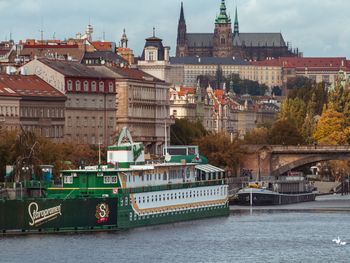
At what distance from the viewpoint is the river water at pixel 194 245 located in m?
80.9

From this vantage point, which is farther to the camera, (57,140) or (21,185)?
(57,140)

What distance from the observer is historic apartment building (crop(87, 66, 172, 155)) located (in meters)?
145

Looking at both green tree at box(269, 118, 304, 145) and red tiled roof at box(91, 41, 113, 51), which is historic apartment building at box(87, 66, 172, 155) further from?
red tiled roof at box(91, 41, 113, 51)

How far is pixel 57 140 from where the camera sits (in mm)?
129750

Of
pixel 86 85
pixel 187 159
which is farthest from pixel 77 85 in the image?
pixel 187 159

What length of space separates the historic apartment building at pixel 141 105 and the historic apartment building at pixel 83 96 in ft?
9.52

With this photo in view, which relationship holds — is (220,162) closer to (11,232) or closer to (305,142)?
(305,142)

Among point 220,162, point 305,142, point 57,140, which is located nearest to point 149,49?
point 305,142

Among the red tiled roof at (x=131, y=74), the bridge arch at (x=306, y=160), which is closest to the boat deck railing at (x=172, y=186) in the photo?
the bridge arch at (x=306, y=160)

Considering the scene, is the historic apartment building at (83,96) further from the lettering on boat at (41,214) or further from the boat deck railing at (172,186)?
the lettering on boat at (41,214)

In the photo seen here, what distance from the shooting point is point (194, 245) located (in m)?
86.7

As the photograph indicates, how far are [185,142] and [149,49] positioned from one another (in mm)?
24254

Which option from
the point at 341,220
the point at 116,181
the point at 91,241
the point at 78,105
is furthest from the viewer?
the point at 78,105

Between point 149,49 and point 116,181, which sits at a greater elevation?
point 149,49
